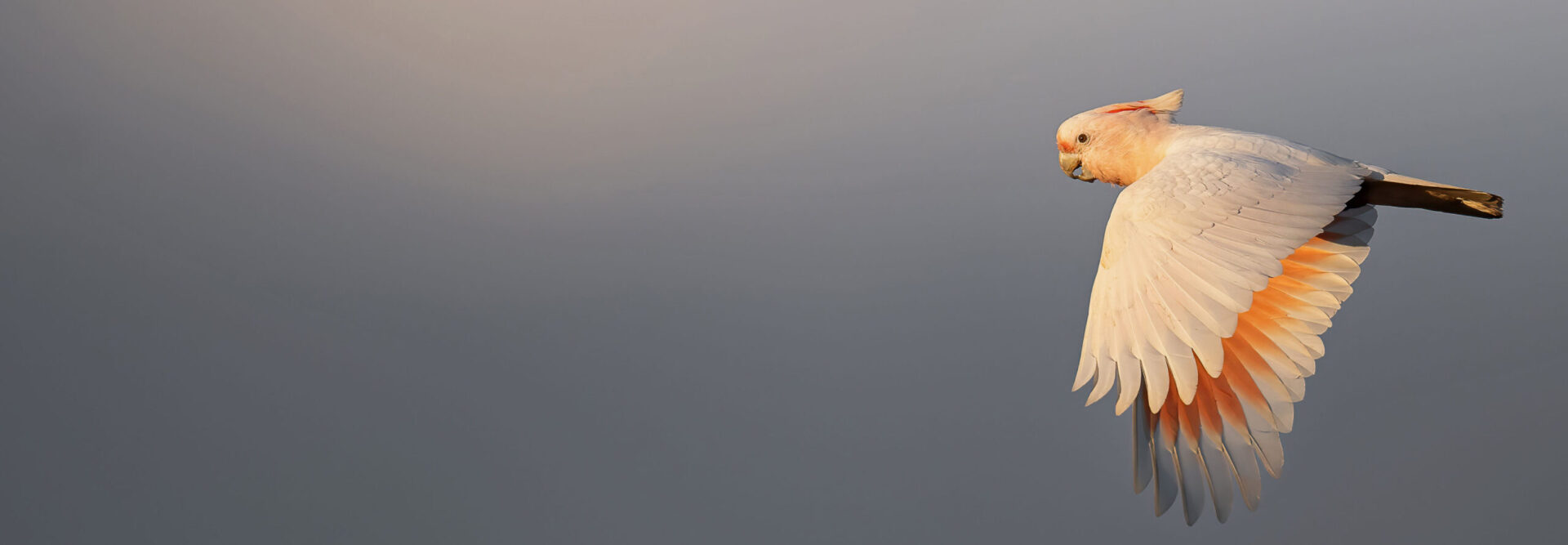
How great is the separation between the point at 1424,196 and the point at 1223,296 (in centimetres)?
105

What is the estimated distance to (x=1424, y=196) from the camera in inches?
89.7

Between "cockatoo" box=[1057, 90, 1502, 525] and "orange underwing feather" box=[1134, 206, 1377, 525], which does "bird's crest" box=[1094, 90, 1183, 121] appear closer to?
"cockatoo" box=[1057, 90, 1502, 525]

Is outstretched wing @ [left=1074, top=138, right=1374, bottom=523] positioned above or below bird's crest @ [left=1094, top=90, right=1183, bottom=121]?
below

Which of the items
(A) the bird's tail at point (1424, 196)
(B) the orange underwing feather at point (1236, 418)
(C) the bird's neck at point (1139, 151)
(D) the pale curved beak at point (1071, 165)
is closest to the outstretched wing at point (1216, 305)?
(B) the orange underwing feather at point (1236, 418)

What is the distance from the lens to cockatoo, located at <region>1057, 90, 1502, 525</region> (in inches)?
66.1

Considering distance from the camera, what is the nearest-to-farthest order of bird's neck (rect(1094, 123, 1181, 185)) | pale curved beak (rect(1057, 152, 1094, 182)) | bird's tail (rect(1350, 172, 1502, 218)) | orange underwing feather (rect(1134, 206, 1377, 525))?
orange underwing feather (rect(1134, 206, 1377, 525))
bird's tail (rect(1350, 172, 1502, 218))
bird's neck (rect(1094, 123, 1181, 185))
pale curved beak (rect(1057, 152, 1094, 182))

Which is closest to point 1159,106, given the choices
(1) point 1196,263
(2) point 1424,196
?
(2) point 1424,196

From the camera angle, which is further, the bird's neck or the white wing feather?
the bird's neck

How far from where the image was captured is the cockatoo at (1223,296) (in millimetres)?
1678

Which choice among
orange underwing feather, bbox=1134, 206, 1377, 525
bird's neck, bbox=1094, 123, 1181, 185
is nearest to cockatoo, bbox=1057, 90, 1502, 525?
orange underwing feather, bbox=1134, 206, 1377, 525

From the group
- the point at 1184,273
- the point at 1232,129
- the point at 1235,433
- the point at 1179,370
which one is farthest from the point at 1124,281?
the point at 1232,129

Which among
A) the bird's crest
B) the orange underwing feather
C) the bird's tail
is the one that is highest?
the bird's crest

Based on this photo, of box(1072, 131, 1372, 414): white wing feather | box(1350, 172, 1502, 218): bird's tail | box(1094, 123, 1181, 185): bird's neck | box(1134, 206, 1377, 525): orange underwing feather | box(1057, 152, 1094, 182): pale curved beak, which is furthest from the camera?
box(1057, 152, 1094, 182): pale curved beak

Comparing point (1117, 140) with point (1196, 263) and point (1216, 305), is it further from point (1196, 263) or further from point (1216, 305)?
point (1216, 305)
